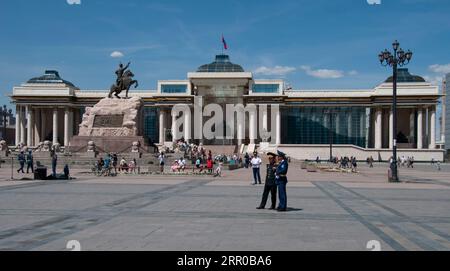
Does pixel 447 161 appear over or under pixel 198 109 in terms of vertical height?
under

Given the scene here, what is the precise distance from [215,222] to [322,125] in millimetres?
93672

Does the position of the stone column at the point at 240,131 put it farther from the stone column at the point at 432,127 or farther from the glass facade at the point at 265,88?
the stone column at the point at 432,127

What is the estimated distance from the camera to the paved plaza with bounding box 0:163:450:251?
10312 millimetres

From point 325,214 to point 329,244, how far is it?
4865mm

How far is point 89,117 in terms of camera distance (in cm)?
5197

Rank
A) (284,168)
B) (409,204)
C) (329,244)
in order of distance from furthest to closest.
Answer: (409,204), (284,168), (329,244)

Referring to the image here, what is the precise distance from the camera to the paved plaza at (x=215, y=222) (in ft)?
33.8

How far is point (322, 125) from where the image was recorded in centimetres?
10481

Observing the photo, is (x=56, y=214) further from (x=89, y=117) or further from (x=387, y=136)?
(x=387, y=136)

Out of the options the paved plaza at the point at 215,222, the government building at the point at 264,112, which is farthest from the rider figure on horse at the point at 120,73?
the government building at the point at 264,112

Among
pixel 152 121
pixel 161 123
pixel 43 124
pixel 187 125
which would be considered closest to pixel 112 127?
pixel 187 125

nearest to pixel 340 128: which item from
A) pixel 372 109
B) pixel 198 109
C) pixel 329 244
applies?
pixel 372 109

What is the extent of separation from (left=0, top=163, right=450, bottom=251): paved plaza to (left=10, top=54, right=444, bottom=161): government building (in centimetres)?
7724

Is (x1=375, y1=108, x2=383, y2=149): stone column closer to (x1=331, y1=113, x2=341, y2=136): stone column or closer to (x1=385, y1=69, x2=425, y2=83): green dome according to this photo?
(x1=385, y1=69, x2=425, y2=83): green dome
